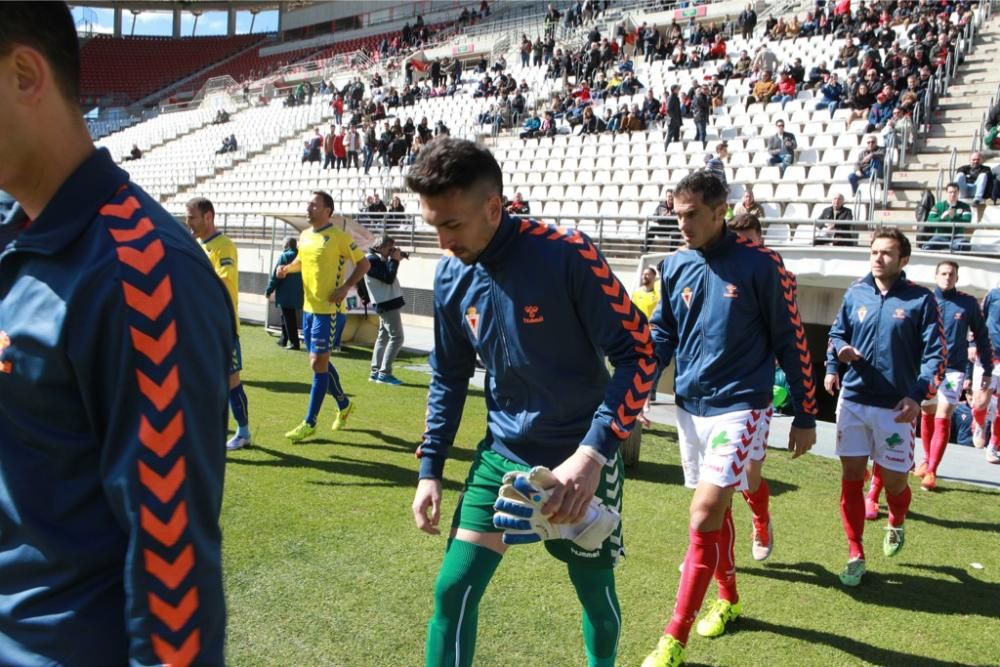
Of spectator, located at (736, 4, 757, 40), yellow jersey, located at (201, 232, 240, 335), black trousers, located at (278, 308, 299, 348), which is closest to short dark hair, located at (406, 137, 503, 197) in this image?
yellow jersey, located at (201, 232, 240, 335)

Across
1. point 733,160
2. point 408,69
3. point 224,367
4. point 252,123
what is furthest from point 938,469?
point 252,123

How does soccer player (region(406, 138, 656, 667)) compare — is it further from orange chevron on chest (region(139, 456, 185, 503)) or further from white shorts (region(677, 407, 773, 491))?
orange chevron on chest (region(139, 456, 185, 503))

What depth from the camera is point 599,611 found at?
9.92ft

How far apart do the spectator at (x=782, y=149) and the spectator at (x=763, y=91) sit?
10.3 feet

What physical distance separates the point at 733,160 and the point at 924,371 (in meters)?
14.5

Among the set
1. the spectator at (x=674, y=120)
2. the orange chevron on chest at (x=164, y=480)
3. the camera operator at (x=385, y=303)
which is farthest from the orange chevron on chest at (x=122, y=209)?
the spectator at (x=674, y=120)

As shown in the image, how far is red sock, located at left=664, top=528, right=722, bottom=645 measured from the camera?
12.2 feet

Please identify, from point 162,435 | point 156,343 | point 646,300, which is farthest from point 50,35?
point 646,300

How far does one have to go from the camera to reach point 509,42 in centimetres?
3469

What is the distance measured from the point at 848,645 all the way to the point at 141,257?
391 cm

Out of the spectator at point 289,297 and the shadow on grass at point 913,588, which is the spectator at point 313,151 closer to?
the spectator at point 289,297

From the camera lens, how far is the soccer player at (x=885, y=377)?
4934mm

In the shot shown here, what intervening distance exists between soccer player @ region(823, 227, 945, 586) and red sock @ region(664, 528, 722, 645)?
1482 millimetres

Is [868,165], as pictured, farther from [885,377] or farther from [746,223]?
[746,223]
